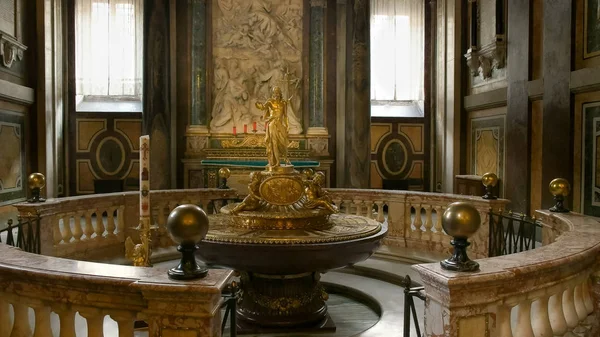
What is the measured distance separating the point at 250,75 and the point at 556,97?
21.6 ft

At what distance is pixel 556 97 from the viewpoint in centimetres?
782

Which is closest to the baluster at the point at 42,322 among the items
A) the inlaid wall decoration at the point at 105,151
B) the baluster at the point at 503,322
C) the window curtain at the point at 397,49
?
the baluster at the point at 503,322

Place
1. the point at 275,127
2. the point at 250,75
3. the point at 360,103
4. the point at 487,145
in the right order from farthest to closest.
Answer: the point at 250,75
the point at 360,103
the point at 487,145
the point at 275,127

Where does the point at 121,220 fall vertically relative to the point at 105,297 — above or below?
below

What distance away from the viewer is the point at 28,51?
10.3m

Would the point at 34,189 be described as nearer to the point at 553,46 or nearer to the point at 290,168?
the point at 290,168

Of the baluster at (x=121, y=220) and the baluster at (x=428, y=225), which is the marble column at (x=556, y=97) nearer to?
the baluster at (x=428, y=225)

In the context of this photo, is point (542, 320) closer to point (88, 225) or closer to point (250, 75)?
point (88, 225)

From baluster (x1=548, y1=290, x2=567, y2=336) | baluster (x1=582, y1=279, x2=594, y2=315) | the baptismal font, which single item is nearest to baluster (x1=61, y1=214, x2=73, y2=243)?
the baptismal font

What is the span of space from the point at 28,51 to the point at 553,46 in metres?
9.42

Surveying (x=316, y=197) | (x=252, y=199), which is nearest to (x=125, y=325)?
(x=252, y=199)

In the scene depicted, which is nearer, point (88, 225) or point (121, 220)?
point (88, 225)

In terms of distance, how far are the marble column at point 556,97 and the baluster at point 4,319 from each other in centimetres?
720

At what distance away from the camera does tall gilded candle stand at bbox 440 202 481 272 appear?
2467 millimetres
